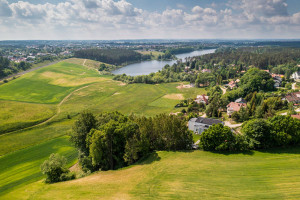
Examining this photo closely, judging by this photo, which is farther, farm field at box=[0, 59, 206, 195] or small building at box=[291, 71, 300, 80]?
small building at box=[291, 71, 300, 80]

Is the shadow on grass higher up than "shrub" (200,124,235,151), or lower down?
lower down

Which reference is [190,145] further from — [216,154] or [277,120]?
→ [277,120]

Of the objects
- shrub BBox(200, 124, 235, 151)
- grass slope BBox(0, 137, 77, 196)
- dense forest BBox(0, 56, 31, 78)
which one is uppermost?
dense forest BBox(0, 56, 31, 78)

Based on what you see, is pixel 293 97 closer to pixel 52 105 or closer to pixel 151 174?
pixel 151 174

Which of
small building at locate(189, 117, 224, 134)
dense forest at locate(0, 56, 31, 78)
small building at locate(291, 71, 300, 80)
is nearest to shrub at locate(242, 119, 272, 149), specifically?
small building at locate(189, 117, 224, 134)

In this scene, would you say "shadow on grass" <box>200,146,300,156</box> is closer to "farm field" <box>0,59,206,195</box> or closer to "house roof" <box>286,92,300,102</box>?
"farm field" <box>0,59,206,195</box>

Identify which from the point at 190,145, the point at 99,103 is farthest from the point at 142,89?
the point at 190,145

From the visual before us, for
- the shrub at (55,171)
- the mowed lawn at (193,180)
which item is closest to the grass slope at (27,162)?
the mowed lawn at (193,180)

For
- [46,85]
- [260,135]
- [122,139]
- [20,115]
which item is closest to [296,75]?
[260,135]
